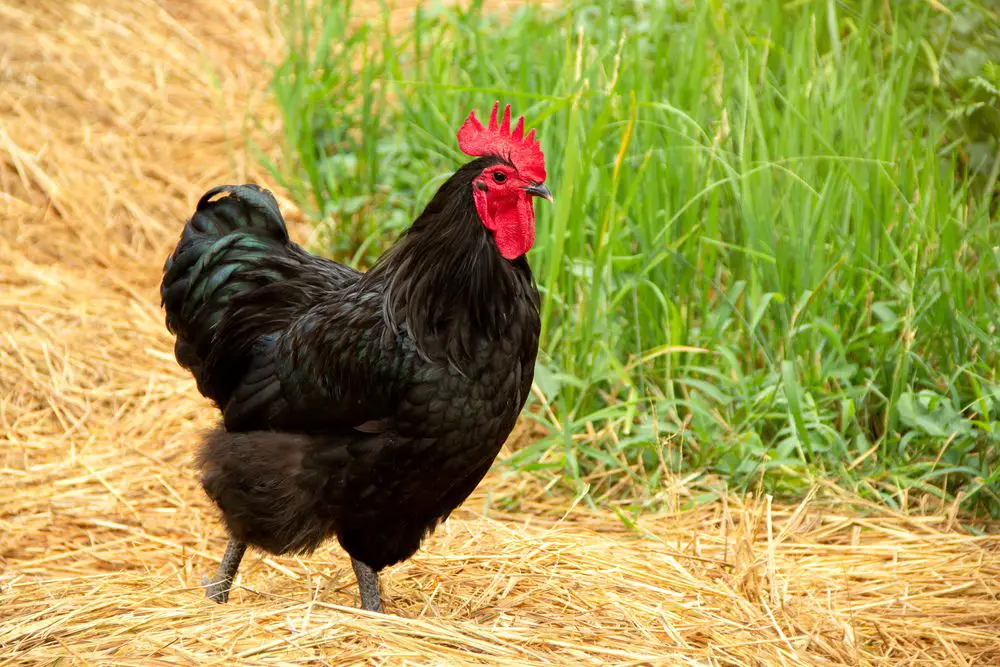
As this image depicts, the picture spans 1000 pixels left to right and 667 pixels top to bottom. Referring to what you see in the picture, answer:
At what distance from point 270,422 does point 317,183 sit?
111 inches

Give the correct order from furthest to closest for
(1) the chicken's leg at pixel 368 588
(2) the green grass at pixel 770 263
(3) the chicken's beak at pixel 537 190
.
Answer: (2) the green grass at pixel 770 263 → (1) the chicken's leg at pixel 368 588 → (3) the chicken's beak at pixel 537 190

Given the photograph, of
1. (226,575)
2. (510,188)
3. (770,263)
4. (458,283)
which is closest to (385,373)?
(458,283)

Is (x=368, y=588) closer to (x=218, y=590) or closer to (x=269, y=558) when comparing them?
(x=218, y=590)

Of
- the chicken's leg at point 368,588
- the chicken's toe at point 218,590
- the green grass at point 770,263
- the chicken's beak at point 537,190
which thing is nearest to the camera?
the chicken's beak at point 537,190

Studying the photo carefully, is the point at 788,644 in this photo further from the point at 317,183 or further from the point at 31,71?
the point at 31,71

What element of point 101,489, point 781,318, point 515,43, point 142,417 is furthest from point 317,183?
point 781,318

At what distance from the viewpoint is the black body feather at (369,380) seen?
3078mm

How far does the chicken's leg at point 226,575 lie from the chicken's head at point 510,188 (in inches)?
53.4

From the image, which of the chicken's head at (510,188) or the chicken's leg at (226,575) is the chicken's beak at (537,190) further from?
the chicken's leg at (226,575)

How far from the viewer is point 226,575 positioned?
143 inches

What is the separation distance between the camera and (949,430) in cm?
398

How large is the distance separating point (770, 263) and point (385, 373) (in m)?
1.91

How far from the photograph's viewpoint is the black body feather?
3078 millimetres

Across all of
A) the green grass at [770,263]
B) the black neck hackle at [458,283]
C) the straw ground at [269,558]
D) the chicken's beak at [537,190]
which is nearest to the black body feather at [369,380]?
the black neck hackle at [458,283]
